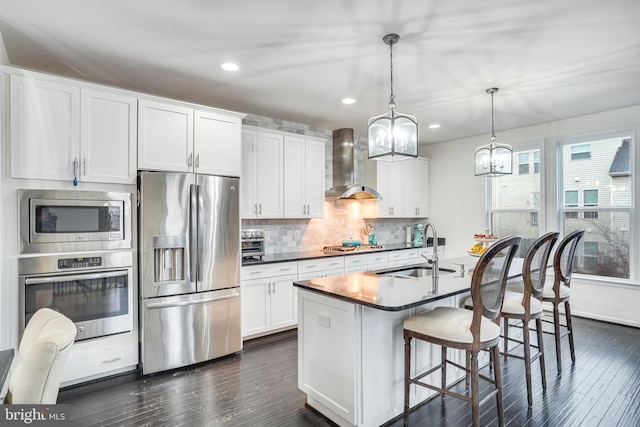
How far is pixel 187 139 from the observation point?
3258mm

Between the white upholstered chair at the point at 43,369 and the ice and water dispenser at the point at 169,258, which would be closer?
the white upholstered chair at the point at 43,369

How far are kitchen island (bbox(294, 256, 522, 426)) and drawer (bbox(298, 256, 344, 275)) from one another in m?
1.63

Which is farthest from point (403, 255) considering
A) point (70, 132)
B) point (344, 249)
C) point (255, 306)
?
point (70, 132)

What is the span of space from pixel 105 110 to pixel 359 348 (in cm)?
273

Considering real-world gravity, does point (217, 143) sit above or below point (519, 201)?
above

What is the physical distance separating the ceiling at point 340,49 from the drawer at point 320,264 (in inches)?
74.0

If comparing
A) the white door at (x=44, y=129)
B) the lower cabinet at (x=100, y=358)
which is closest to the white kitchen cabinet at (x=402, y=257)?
the lower cabinet at (x=100, y=358)

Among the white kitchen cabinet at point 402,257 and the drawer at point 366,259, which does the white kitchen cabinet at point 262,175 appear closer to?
the drawer at point 366,259

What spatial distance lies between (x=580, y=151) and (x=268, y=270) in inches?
173

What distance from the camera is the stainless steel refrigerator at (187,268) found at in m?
3.00

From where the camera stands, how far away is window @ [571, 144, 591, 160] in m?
4.57

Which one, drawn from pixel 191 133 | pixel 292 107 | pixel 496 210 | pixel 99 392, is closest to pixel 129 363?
pixel 99 392

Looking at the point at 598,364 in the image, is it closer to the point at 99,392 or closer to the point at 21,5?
the point at 99,392

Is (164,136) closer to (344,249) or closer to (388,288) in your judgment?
(388,288)
